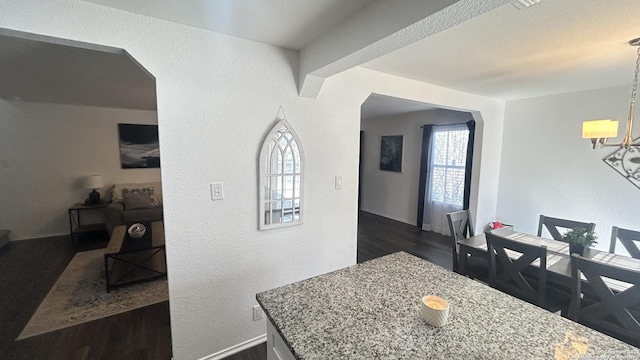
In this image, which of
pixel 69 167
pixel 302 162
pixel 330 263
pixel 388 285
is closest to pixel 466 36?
pixel 302 162

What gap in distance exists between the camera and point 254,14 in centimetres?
143

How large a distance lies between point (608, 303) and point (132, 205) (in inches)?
223

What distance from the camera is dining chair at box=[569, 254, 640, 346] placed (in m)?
1.32

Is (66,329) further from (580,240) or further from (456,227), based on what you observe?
(580,240)

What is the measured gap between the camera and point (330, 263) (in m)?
2.36

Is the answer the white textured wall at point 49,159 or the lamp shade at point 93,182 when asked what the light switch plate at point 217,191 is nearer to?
the lamp shade at point 93,182

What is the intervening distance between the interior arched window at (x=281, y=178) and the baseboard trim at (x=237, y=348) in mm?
902

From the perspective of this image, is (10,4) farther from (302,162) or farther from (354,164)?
(354,164)

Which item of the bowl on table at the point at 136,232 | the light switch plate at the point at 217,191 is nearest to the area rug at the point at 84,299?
the bowl on table at the point at 136,232

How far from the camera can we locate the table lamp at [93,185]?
14.2 feet

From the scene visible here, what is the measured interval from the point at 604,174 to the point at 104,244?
22.9 feet

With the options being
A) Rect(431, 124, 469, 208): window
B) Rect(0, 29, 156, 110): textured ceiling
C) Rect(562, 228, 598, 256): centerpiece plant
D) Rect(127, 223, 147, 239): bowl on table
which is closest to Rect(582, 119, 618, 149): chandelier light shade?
Rect(562, 228, 598, 256): centerpiece plant

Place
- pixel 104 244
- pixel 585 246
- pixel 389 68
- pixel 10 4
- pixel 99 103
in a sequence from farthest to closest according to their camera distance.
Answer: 1. pixel 99 103
2. pixel 104 244
3. pixel 389 68
4. pixel 585 246
5. pixel 10 4

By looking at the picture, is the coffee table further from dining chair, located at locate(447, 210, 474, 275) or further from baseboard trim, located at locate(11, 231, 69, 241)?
dining chair, located at locate(447, 210, 474, 275)
